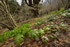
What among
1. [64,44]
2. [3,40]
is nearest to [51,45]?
[64,44]

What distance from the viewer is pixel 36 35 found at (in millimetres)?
1844

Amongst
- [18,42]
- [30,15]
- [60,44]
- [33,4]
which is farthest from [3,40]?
[30,15]

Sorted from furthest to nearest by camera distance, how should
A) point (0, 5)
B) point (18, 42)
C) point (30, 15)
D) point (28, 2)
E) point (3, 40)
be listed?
point (30, 15), point (28, 2), point (0, 5), point (3, 40), point (18, 42)

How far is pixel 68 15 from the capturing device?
3.30m

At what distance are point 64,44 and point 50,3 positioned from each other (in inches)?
547

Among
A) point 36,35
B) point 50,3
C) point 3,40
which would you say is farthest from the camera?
point 50,3

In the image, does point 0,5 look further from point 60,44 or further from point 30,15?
point 30,15

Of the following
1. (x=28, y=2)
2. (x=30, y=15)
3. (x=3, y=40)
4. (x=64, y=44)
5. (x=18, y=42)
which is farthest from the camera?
(x=30, y=15)

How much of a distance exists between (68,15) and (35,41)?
3092 mm

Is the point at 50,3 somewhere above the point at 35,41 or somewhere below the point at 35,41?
above

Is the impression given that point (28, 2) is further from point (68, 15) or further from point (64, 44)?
point (64, 44)

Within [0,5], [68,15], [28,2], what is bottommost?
[68,15]

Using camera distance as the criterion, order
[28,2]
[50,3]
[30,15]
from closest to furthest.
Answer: [28,2], [30,15], [50,3]

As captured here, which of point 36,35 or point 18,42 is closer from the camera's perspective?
point 18,42
